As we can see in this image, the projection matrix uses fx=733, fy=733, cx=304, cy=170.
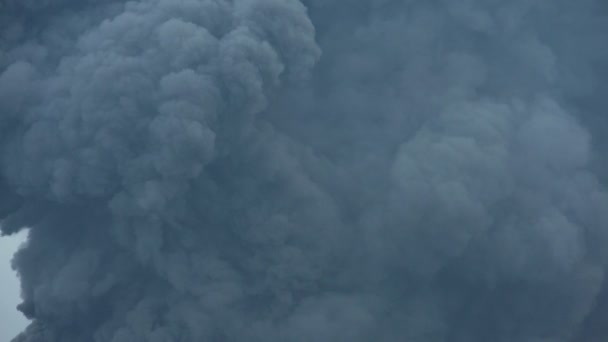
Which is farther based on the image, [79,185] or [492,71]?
[492,71]

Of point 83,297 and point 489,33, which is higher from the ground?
point 489,33

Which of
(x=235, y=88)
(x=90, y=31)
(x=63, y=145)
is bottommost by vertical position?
(x=63, y=145)

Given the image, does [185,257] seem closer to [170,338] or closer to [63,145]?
[170,338]

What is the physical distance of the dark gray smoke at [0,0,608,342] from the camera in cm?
2711

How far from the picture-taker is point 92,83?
26.8 meters

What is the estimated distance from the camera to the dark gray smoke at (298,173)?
2711cm

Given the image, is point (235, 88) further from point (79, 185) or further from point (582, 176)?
point (582, 176)

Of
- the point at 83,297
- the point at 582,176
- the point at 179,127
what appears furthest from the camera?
the point at 582,176

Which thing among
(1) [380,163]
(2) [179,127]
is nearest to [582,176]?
(1) [380,163]

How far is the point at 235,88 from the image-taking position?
27.1 meters

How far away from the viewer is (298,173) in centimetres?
2908

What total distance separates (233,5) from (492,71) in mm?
11795

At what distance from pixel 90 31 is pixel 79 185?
640cm

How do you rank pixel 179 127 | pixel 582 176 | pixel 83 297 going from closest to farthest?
pixel 179 127 < pixel 83 297 < pixel 582 176
